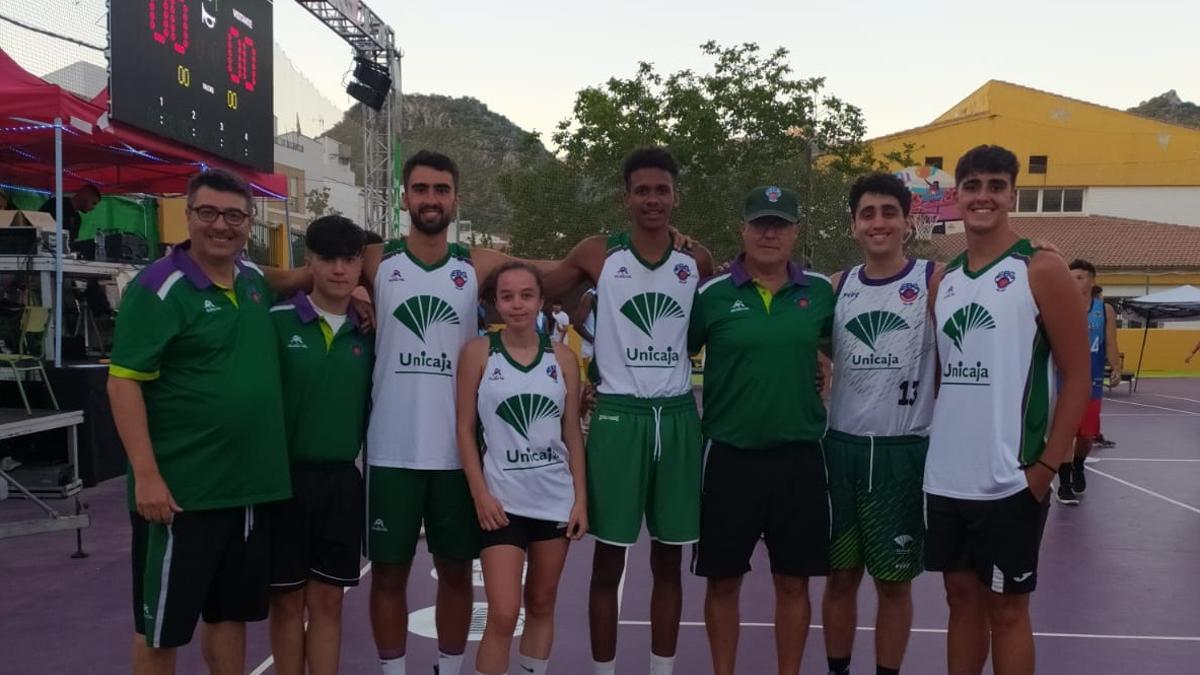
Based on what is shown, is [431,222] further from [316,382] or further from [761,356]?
[761,356]

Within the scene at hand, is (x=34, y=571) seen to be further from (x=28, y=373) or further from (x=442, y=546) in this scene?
(x=442, y=546)

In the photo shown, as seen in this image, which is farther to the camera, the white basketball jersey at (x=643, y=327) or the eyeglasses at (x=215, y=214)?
the white basketball jersey at (x=643, y=327)

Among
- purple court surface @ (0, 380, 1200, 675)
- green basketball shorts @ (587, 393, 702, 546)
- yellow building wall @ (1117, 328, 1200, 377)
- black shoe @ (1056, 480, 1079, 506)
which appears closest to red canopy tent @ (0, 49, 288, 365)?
purple court surface @ (0, 380, 1200, 675)

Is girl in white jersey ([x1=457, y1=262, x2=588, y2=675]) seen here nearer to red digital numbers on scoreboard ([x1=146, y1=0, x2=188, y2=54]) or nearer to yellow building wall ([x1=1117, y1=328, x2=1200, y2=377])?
red digital numbers on scoreboard ([x1=146, y1=0, x2=188, y2=54])

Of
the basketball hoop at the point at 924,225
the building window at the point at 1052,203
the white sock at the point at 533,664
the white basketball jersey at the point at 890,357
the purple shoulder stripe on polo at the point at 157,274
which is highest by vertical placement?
the building window at the point at 1052,203

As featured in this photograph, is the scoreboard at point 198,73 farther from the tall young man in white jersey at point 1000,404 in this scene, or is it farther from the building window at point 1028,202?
the building window at point 1028,202

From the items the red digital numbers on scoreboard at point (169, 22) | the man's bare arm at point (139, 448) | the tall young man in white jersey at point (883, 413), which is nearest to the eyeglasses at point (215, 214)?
the man's bare arm at point (139, 448)

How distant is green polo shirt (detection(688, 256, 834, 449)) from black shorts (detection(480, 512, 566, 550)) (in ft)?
2.37

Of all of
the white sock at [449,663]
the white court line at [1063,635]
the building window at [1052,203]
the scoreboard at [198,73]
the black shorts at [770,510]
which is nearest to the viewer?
the black shorts at [770,510]

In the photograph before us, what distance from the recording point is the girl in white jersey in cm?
342

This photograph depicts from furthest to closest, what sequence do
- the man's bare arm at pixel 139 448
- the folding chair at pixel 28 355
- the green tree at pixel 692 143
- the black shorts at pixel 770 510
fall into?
the green tree at pixel 692 143 → the folding chair at pixel 28 355 → the black shorts at pixel 770 510 → the man's bare arm at pixel 139 448

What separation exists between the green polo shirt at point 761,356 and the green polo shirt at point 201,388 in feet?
5.44

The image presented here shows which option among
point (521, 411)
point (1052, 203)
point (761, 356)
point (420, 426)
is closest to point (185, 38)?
point (420, 426)

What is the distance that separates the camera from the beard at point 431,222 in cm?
362
